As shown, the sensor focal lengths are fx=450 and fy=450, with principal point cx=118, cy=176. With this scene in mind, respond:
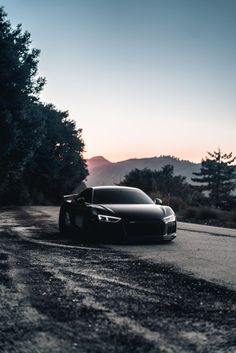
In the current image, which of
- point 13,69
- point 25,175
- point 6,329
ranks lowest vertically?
point 6,329

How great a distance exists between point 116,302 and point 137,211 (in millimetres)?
6024

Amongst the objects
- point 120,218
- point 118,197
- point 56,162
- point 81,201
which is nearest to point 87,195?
point 81,201

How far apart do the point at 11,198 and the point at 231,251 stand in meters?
36.4

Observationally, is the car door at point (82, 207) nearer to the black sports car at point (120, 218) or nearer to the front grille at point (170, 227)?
the black sports car at point (120, 218)

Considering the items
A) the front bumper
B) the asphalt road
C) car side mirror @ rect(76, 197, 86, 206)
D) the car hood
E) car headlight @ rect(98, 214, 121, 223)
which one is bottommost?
the asphalt road

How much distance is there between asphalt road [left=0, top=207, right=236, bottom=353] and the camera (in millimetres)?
3140

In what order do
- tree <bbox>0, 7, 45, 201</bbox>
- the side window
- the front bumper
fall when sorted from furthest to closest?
tree <bbox>0, 7, 45, 201</bbox>, the side window, the front bumper

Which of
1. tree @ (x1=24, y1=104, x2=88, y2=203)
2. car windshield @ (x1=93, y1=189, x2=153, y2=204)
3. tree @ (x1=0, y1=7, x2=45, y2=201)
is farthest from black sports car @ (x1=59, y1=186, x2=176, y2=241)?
tree @ (x1=24, y1=104, x2=88, y2=203)

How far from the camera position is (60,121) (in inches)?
2247

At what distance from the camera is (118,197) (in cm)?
1170

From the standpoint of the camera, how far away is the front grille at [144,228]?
392 inches

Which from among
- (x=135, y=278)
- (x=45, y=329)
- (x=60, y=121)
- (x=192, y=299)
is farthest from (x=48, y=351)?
(x=60, y=121)

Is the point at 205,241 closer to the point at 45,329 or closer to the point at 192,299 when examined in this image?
the point at 192,299

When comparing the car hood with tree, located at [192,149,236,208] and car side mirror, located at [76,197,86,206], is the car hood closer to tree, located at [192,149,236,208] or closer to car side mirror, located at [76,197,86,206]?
car side mirror, located at [76,197,86,206]
